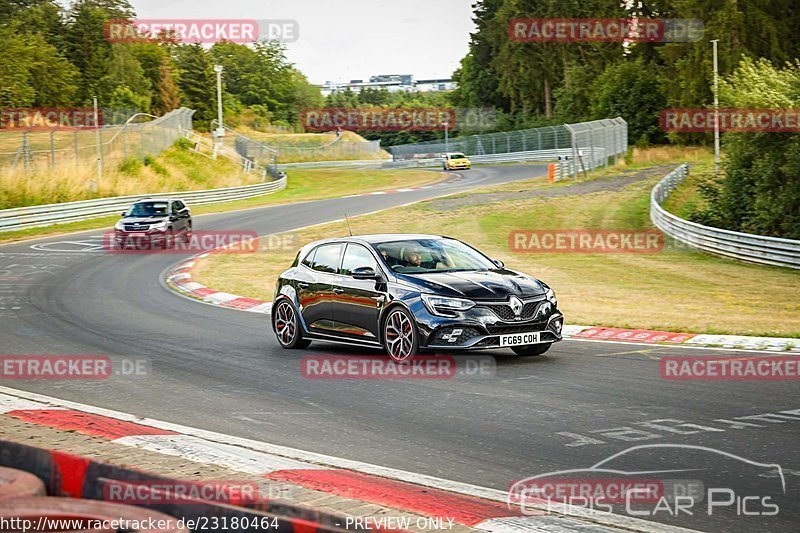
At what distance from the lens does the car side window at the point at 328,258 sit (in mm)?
13500

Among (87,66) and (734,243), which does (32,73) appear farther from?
(734,243)

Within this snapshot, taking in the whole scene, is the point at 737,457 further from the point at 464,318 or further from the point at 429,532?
the point at 464,318

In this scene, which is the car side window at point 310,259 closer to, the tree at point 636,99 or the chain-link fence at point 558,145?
the chain-link fence at point 558,145

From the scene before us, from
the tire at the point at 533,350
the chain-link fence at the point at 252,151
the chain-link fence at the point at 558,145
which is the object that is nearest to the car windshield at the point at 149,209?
the chain-link fence at the point at 558,145

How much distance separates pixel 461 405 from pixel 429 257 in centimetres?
360

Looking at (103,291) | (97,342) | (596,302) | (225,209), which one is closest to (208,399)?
(97,342)

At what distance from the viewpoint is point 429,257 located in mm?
13000

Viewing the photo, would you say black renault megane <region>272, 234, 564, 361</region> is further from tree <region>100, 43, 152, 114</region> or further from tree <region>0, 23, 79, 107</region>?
tree <region>100, 43, 152, 114</region>

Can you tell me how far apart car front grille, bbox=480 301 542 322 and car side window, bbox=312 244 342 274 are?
255cm

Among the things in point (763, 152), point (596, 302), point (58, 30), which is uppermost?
point (58, 30)

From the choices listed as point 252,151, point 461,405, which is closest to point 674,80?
point 252,151

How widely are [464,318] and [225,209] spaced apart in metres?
37.1

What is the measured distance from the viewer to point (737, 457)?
7.34 m

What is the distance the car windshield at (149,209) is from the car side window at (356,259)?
19.8 m
